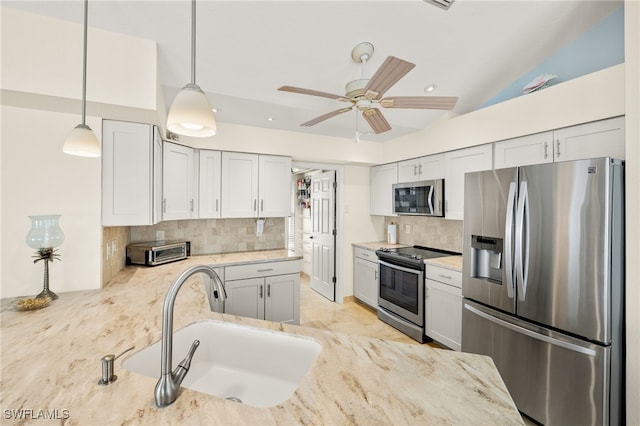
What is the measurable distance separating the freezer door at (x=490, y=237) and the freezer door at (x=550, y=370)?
0.17 m

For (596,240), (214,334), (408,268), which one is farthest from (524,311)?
(214,334)

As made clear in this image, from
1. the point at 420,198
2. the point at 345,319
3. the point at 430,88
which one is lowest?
the point at 345,319

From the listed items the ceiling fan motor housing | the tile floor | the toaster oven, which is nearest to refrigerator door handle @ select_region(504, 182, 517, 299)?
the ceiling fan motor housing

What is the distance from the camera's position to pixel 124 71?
1.73m

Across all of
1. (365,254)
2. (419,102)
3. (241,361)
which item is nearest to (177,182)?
(241,361)

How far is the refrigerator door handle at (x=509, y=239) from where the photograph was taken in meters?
2.00

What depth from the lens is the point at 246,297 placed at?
117 inches

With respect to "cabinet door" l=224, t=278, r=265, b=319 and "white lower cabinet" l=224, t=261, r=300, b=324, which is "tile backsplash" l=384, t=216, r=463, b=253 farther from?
"cabinet door" l=224, t=278, r=265, b=319

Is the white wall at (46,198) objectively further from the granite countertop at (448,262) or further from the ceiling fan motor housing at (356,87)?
the granite countertop at (448,262)

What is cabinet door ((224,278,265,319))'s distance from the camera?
114 inches

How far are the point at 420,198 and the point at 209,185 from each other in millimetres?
2539

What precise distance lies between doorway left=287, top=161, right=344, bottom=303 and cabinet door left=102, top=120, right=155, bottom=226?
6.71 feet

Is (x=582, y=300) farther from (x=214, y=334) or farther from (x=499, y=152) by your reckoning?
(x=214, y=334)

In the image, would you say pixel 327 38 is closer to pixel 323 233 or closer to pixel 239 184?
pixel 239 184
